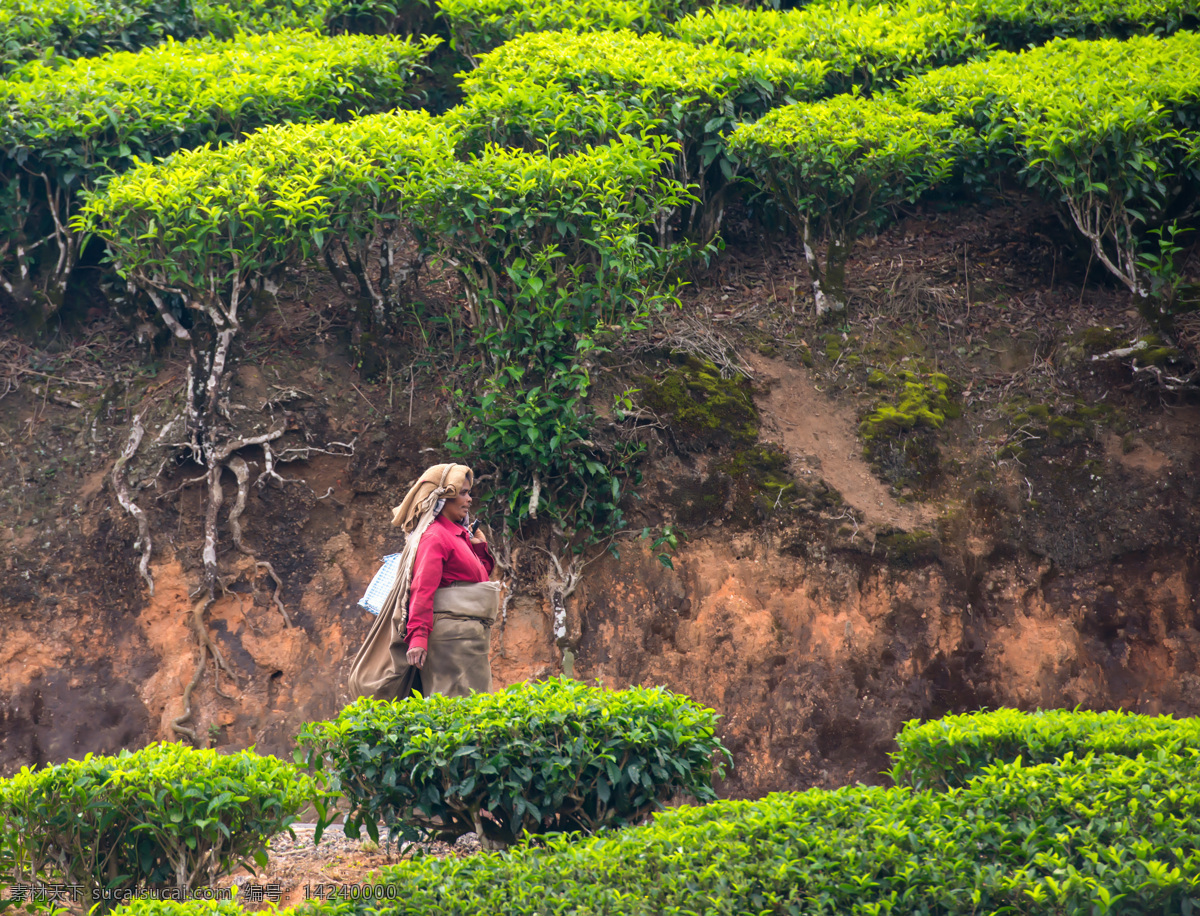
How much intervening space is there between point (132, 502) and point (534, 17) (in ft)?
17.3

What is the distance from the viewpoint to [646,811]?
4328 millimetres

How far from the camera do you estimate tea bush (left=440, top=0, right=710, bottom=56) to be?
892 centimetres

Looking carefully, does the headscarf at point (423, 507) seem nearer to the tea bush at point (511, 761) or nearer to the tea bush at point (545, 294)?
the tea bush at point (511, 761)

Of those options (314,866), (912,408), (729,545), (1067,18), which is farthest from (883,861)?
(1067,18)

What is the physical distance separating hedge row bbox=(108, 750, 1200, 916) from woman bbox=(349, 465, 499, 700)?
1527 millimetres

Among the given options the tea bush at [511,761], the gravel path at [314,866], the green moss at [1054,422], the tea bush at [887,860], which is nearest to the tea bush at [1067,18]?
the green moss at [1054,422]

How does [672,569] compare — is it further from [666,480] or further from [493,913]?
[493,913]

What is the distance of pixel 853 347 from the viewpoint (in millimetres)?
8016

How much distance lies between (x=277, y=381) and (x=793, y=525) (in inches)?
158

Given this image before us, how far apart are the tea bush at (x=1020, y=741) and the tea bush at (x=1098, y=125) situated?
439cm

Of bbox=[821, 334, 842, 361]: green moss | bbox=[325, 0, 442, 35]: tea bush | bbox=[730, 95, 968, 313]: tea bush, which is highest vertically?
bbox=[325, 0, 442, 35]: tea bush

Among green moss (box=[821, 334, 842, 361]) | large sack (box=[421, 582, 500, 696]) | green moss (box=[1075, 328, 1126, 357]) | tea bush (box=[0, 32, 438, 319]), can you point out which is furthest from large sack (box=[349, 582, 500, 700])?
green moss (box=[1075, 328, 1126, 357])

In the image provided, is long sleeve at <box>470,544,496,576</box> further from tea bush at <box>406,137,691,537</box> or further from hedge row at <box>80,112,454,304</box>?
hedge row at <box>80,112,454,304</box>

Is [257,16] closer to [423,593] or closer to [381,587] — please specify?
[381,587]
